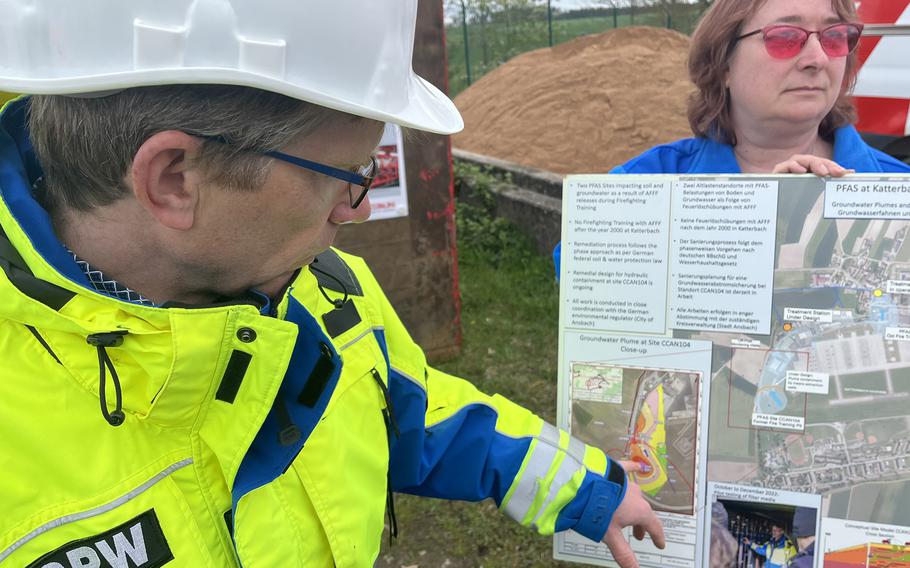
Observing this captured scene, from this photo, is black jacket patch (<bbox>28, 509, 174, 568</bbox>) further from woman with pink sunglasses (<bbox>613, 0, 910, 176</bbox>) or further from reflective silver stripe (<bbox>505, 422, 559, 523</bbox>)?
woman with pink sunglasses (<bbox>613, 0, 910, 176</bbox>)

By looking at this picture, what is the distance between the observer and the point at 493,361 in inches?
186

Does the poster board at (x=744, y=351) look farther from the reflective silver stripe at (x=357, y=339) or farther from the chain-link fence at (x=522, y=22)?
the chain-link fence at (x=522, y=22)

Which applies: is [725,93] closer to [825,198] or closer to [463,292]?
[825,198]

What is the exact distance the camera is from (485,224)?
6.95 metres

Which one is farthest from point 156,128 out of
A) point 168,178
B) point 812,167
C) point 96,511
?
point 812,167

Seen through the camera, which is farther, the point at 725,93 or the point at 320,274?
the point at 725,93

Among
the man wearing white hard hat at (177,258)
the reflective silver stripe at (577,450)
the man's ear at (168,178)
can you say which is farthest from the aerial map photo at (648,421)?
the man's ear at (168,178)

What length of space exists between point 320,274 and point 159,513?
1.92ft

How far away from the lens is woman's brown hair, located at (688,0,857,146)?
200cm

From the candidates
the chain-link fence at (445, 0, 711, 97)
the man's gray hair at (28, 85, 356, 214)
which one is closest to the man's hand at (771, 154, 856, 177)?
the man's gray hair at (28, 85, 356, 214)

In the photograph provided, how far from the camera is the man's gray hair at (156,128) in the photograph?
98cm

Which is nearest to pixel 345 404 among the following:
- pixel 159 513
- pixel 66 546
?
pixel 159 513

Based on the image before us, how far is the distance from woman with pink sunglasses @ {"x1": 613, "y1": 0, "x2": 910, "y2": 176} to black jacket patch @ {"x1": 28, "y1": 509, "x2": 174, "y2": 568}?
1.61 metres

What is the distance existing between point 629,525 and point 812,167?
3.29ft
